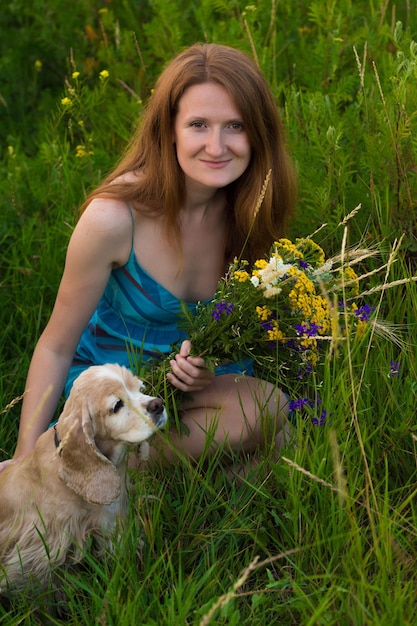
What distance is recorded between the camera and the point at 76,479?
2.30 m

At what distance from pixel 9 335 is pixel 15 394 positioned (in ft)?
1.19

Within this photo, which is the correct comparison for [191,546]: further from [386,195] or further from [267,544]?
[386,195]

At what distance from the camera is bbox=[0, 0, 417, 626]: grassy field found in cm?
220

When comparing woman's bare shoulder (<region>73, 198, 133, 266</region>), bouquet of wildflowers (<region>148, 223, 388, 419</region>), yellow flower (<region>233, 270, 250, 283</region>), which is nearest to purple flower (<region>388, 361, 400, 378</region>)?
bouquet of wildflowers (<region>148, 223, 388, 419</region>)

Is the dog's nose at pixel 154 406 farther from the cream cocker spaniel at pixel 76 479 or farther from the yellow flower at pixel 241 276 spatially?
the yellow flower at pixel 241 276

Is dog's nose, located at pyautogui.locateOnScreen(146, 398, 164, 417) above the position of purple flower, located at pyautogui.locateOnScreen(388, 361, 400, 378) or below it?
above

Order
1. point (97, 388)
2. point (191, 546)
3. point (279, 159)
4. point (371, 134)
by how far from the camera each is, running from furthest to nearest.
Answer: point (371, 134)
point (279, 159)
point (191, 546)
point (97, 388)

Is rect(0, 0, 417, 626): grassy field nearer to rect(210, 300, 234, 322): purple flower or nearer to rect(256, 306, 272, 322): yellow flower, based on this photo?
rect(256, 306, 272, 322): yellow flower

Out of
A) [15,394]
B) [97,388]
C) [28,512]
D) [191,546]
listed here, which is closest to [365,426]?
[191,546]

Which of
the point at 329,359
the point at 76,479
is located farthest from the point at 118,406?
the point at 329,359

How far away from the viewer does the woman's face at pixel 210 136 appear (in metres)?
2.92

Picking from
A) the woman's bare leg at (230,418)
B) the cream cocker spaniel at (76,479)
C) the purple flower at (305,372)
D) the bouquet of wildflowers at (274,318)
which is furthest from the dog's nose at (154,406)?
Result: the purple flower at (305,372)

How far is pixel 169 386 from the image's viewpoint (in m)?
2.81

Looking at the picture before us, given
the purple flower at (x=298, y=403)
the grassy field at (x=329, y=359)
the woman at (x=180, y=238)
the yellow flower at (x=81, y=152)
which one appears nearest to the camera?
the grassy field at (x=329, y=359)
